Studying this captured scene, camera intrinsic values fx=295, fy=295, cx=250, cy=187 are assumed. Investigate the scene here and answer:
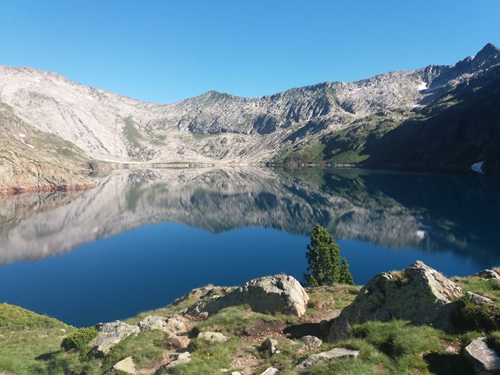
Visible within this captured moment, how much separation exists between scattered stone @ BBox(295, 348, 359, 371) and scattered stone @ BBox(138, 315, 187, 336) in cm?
1107

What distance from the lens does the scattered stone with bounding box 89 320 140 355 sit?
18.2 metres

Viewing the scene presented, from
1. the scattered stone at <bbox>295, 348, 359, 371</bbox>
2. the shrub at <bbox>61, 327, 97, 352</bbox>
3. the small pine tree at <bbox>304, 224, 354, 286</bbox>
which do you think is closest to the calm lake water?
the small pine tree at <bbox>304, 224, 354, 286</bbox>

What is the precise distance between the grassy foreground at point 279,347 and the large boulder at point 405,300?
1.17 m

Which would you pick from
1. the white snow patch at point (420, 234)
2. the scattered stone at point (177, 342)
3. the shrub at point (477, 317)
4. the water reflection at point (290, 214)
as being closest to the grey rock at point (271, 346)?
the scattered stone at point (177, 342)

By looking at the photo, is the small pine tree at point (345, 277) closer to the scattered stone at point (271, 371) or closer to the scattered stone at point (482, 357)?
the scattered stone at point (271, 371)

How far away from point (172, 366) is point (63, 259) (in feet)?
211

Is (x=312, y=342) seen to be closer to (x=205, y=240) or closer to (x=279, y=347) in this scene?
(x=279, y=347)

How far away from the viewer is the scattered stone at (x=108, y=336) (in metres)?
18.2

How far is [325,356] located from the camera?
1122 centimetres

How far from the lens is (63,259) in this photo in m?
66.0

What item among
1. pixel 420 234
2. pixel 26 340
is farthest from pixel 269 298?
pixel 420 234

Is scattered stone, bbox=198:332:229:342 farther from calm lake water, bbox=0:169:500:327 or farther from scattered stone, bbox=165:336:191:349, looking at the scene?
calm lake water, bbox=0:169:500:327

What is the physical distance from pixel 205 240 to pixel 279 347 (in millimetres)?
66474

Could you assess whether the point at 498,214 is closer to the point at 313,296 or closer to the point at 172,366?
the point at 313,296
